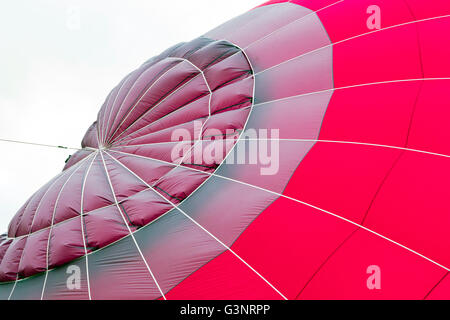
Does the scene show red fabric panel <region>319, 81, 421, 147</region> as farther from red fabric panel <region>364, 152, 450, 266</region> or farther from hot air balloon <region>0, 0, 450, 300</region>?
red fabric panel <region>364, 152, 450, 266</region>

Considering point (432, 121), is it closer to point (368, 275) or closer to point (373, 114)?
point (373, 114)

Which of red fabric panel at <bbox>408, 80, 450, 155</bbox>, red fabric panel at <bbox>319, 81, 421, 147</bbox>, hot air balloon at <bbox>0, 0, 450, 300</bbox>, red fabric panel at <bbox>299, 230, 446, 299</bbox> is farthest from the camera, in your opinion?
red fabric panel at <bbox>319, 81, 421, 147</bbox>

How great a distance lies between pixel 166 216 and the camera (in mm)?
3580

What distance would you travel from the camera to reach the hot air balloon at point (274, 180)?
282 cm

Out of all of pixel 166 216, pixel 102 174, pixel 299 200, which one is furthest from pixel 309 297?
pixel 102 174

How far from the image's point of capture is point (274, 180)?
11.2ft

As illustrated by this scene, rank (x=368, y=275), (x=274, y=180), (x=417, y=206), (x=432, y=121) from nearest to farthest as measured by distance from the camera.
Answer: (x=368, y=275) < (x=417, y=206) < (x=432, y=121) < (x=274, y=180)

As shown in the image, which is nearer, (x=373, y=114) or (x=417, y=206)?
(x=417, y=206)

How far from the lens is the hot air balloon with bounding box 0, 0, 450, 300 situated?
282 cm

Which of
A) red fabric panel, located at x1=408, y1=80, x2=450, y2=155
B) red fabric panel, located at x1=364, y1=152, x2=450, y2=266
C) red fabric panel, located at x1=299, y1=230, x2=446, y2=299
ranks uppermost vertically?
red fabric panel, located at x1=408, y1=80, x2=450, y2=155

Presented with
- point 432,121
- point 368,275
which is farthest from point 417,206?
point 432,121

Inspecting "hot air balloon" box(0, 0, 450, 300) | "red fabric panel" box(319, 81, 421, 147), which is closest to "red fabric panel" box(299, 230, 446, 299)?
"hot air balloon" box(0, 0, 450, 300)

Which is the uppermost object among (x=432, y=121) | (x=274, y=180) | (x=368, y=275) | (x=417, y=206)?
(x=432, y=121)
